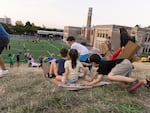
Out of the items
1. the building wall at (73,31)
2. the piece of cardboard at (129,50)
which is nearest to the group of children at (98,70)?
the piece of cardboard at (129,50)

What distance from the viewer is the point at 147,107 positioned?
3.19 metres

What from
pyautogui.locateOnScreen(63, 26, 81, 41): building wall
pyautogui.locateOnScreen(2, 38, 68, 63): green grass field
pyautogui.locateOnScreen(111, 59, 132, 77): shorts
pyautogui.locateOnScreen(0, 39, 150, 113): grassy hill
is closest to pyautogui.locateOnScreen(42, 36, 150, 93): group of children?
pyautogui.locateOnScreen(111, 59, 132, 77): shorts

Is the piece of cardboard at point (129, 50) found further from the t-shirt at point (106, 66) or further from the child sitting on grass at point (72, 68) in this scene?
the child sitting on grass at point (72, 68)

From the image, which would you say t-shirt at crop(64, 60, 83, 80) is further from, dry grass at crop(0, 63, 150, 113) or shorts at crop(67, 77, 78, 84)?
dry grass at crop(0, 63, 150, 113)

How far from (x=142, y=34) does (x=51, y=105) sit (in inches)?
1434

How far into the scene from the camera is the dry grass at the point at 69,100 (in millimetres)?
3008

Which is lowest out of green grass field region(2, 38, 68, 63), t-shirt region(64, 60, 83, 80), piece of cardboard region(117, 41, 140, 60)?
green grass field region(2, 38, 68, 63)

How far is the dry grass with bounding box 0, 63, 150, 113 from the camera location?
301 cm

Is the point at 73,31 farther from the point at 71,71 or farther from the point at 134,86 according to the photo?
the point at 134,86

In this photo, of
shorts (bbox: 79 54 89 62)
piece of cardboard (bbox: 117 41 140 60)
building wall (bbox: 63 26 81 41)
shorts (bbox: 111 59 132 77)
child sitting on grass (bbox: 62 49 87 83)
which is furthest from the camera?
building wall (bbox: 63 26 81 41)

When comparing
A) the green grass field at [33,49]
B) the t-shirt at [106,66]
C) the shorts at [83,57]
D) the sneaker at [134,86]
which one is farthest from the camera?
the green grass field at [33,49]

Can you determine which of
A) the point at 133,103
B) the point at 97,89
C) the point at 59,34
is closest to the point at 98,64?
the point at 97,89

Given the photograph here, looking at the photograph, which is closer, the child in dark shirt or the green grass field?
the child in dark shirt

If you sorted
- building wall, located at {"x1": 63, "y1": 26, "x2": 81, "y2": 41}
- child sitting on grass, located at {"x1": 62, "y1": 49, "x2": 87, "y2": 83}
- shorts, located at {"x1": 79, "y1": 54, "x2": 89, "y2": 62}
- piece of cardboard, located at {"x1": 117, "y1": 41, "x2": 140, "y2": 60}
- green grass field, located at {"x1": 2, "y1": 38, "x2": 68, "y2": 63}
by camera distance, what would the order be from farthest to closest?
building wall, located at {"x1": 63, "y1": 26, "x2": 81, "y2": 41}, green grass field, located at {"x1": 2, "y1": 38, "x2": 68, "y2": 63}, shorts, located at {"x1": 79, "y1": 54, "x2": 89, "y2": 62}, piece of cardboard, located at {"x1": 117, "y1": 41, "x2": 140, "y2": 60}, child sitting on grass, located at {"x1": 62, "y1": 49, "x2": 87, "y2": 83}
